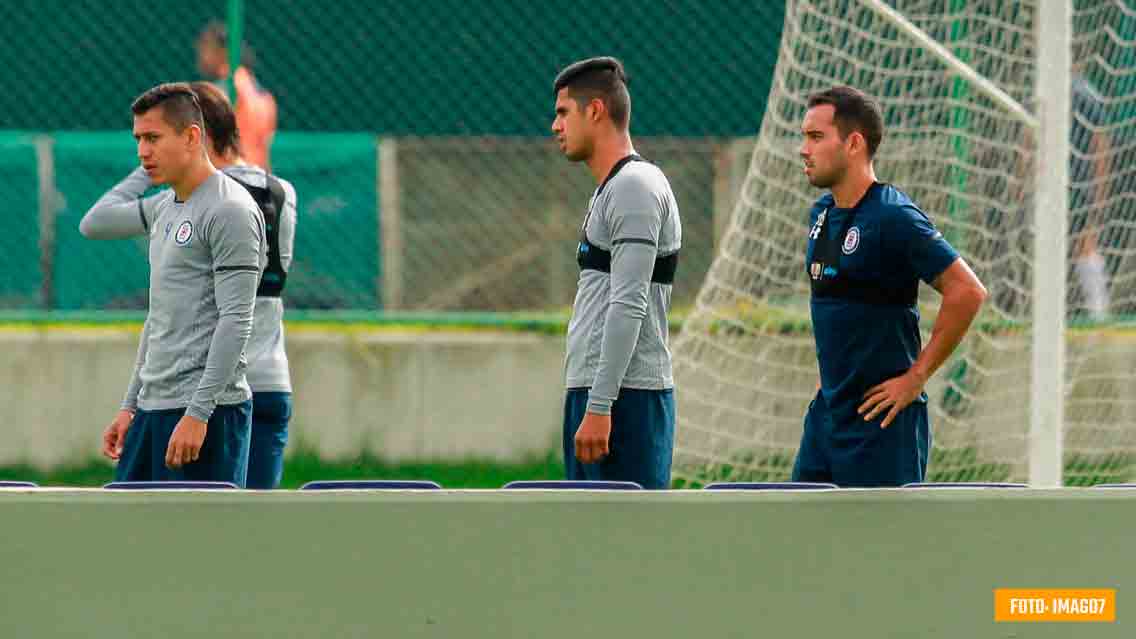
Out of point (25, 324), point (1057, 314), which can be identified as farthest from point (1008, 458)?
point (25, 324)

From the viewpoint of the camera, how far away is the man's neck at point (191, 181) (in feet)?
15.2

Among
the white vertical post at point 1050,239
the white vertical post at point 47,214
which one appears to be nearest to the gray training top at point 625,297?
the white vertical post at point 1050,239

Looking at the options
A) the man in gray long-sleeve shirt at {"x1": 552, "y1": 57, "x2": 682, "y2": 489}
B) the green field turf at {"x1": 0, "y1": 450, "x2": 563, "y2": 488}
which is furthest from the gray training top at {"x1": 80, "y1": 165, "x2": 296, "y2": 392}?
the green field turf at {"x1": 0, "y1": 450, "x2": 563, "y2": 488}

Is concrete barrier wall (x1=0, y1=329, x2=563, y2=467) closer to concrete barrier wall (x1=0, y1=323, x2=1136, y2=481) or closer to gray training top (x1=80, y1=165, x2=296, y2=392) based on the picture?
concrete barrier wall (x1=0, y1=323, x2=1136, y2=481)

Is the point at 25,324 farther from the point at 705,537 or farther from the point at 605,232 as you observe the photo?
the point at 705,537

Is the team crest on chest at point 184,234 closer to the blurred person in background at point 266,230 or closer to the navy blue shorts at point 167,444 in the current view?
the navy blue shorts at point 167,444

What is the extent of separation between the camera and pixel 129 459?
4.70 metres

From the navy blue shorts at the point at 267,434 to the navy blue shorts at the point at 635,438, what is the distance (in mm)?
1078

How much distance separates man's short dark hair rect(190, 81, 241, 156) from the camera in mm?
5109

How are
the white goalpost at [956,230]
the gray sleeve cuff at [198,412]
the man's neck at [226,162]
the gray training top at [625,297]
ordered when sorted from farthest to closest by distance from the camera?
the white goalpost at [956,230] → the man's neck at [226,162] → the gray training top at [625,297] → the gray sleeve cuff at [198,412]

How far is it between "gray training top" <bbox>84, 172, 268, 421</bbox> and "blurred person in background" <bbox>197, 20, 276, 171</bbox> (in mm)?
3580

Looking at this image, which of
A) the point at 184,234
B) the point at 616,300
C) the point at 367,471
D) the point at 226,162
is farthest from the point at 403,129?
the point at 616,300

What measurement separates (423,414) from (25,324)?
1.94 metres

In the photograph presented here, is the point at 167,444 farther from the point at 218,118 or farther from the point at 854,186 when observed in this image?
the point at 854,186
